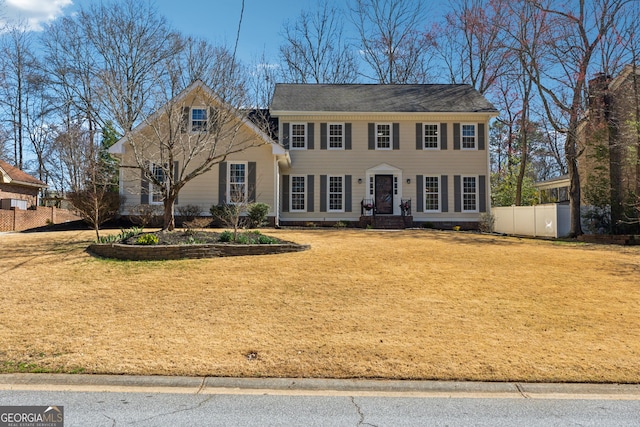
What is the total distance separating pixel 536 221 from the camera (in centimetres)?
1928

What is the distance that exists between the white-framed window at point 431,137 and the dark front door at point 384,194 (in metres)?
2.48

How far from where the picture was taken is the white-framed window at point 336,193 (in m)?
21.3

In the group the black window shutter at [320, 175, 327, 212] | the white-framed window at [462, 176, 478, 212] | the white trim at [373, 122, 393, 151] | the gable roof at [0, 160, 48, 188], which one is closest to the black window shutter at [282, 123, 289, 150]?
the black window shutter at [320, 175, 327, 212]

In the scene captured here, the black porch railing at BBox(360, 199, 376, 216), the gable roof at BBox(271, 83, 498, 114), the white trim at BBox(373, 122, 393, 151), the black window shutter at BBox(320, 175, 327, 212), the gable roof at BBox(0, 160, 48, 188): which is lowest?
the black porch railing at BBox(360, 199, 376, 216)

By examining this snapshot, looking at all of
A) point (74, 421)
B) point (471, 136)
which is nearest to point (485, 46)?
point (471, 136)

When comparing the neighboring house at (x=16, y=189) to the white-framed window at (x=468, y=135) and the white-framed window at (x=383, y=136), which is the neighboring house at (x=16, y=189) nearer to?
the white-framed window at (x=383, y=136)

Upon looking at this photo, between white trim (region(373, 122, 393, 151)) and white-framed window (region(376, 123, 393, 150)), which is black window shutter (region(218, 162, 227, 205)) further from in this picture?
white-framed window (region(376, 123, 393, 150))

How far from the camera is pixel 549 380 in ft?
15.8

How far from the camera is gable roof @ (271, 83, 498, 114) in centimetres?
2142

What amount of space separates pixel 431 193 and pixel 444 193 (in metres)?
0.63

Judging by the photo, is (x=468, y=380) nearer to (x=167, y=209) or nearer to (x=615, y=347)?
(x=615, y=347)

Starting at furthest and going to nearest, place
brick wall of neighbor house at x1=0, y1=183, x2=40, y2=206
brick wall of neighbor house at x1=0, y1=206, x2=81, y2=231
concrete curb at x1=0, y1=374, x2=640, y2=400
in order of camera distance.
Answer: brick wall of neighbor house at x1=0, y1=183, x2=40, y2=206 < brick wall of neighbor house at x1=0, y1=206, x2=81, y2=231 < concrete curb at x1=0, y1=374, x2=640, y2=400

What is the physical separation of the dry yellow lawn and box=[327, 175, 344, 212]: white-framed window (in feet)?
34.1

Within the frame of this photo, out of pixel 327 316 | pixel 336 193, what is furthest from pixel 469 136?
pixel 327 316
